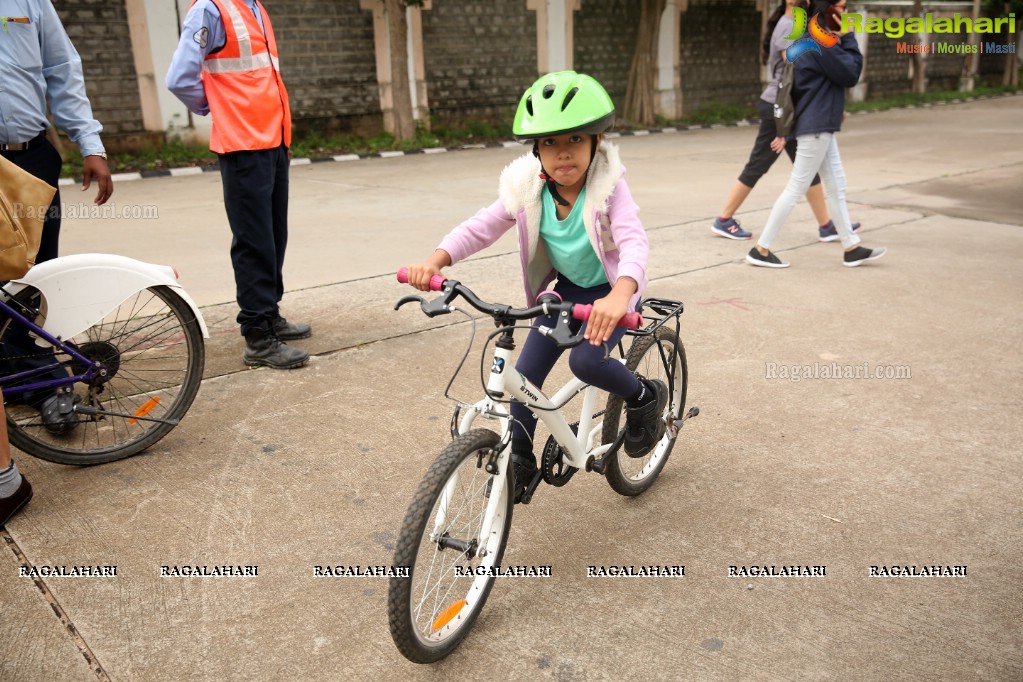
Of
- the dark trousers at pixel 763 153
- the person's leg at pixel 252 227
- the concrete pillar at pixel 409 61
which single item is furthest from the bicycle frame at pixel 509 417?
the concrete pillar at pixel 409 61

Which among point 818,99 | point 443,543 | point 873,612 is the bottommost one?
point 873,612

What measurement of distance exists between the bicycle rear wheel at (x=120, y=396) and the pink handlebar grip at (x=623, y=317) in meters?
2.06

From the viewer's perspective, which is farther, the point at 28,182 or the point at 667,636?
the point at 28,182

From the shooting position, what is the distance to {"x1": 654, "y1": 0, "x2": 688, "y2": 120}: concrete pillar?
20.4 metres

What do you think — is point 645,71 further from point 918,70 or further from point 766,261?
point 766,261

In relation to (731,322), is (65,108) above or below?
above

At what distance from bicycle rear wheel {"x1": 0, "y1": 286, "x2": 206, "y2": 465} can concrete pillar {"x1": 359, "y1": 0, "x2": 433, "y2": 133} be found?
1231 cm

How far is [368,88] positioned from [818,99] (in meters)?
10.9

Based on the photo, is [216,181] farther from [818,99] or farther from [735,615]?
[735,615]

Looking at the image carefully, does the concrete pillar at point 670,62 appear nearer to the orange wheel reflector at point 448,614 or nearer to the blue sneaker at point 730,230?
the blue sneaker at point 730,230

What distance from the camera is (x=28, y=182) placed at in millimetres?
3367

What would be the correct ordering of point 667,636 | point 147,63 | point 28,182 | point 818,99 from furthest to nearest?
point 147,63, point 818,99, point 28,182, point 667,636

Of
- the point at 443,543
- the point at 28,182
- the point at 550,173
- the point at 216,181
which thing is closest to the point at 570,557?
the point at 443,543

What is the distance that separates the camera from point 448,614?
2598mm
